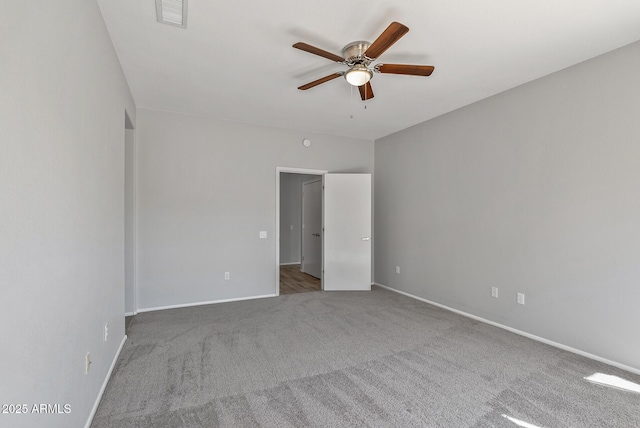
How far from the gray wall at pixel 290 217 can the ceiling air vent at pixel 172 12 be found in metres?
5.59

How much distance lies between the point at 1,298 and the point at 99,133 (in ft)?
5.02

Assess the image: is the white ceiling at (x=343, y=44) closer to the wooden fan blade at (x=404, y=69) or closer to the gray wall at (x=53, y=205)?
the wooden fan blade at (x=404, y=69)

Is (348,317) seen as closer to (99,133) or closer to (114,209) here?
(114,209)

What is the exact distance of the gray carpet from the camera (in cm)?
192

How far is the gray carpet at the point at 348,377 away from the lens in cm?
192

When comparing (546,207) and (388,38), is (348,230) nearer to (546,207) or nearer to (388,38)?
(546,207)

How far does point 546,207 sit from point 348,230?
282cm

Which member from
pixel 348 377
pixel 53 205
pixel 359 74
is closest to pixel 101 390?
pixel 53 205

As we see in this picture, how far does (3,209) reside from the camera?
95 cm

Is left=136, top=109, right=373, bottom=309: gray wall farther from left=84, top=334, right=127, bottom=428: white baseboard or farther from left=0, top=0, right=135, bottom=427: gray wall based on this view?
left=0, top=0, right=135, bottom=427: gray wall

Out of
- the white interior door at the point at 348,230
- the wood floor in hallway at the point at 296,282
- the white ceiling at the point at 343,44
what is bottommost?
the wood floor in hallway at the point at 296,282

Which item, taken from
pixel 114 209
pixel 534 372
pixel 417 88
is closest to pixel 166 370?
pixel 114 209

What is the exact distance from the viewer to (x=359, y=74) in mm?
2512

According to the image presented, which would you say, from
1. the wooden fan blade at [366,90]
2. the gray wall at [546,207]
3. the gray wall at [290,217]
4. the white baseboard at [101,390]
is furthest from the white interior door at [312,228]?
the white baseboard at [101,390]
